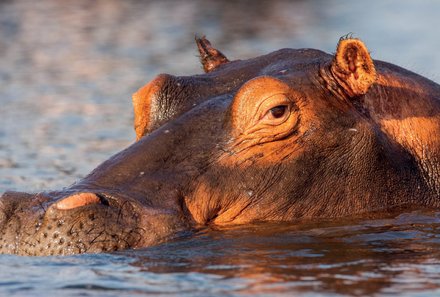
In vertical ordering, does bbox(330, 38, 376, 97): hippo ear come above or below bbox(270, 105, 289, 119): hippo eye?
above

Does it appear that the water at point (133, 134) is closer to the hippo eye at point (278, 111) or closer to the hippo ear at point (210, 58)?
the hippo eye at point (278, 111)

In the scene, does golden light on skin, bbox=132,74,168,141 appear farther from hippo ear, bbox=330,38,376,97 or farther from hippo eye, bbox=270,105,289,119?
hippo ear, bbox=330,38,376,97

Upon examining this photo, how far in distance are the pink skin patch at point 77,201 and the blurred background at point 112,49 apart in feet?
12.9

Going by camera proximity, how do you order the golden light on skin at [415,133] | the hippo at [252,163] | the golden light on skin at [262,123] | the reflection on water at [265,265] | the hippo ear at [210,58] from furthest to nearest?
the hippo ear at [210,58] < the golden light on skin at [415,133] < the golden light on skin at [262,123] < the hippo at [252,163] < the reflection on water at [265,265]

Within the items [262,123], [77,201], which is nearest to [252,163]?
[262,123]

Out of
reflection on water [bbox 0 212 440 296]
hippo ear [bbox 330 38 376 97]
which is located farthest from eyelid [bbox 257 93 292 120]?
reflection on water [bbox 0 212 440 296]

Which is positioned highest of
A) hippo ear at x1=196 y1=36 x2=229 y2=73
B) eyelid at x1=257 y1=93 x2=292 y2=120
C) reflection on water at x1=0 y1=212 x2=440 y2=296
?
hippo ear at x1=196 y1=36 x2=229 y2=73

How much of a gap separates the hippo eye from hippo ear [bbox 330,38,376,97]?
0.47m

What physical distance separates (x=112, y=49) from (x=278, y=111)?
1430 centimetres

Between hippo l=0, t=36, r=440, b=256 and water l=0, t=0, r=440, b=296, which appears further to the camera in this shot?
hippo l=0, t=36, r=440, b=256

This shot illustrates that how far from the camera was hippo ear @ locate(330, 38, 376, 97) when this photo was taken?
790 cm

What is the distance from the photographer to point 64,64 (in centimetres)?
2008

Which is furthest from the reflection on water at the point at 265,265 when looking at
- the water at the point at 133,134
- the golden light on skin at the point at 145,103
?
the golden light on skin at the point at 145,103

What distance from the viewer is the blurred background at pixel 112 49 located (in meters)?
13.4
